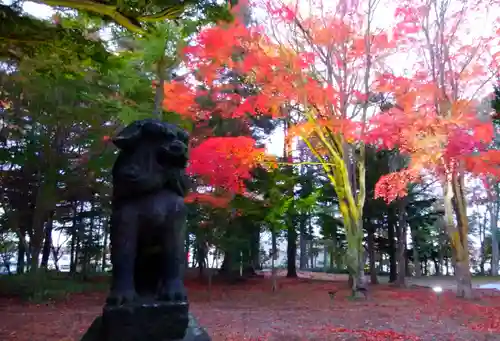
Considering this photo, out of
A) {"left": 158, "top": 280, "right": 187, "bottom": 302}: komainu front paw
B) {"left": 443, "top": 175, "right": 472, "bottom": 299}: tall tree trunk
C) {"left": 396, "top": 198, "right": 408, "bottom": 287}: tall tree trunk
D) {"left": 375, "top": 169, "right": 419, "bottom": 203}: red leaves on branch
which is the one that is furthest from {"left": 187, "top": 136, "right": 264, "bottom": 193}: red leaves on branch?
{"left": 158, "top": 280, "right": 187, "bottom": 302}: komainu front paw

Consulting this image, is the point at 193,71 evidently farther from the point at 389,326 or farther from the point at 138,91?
the point at 389,326

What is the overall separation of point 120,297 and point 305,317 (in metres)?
6.47

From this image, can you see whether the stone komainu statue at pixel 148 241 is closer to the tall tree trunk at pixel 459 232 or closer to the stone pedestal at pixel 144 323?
the stone pedestal at pixel 144 323

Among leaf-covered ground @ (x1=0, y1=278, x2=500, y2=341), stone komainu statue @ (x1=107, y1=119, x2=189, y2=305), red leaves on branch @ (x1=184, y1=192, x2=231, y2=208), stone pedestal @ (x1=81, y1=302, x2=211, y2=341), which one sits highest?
red leaves on branch @ (x1=184, y1=192, x2=231, y2=208)

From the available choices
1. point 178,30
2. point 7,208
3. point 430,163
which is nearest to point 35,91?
point 178,30

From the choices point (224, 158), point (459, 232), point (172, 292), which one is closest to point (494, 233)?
point (459, 232)

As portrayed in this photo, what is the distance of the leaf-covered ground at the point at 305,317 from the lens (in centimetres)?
666

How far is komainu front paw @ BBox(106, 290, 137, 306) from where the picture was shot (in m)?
2.99

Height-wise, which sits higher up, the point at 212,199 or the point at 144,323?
the point at 212,199

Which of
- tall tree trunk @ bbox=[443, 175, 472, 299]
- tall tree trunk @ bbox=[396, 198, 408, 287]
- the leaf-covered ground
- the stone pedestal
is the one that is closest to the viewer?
the stone pedestal

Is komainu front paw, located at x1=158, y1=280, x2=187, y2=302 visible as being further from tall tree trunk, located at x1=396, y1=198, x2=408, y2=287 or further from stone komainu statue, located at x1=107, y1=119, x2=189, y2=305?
tall tree trunk, located at x1=396, y1=198, x2=408, y2=287

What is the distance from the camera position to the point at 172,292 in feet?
10.3

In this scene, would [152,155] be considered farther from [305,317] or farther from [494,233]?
[494,233]

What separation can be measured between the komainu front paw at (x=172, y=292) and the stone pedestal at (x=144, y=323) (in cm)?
6
